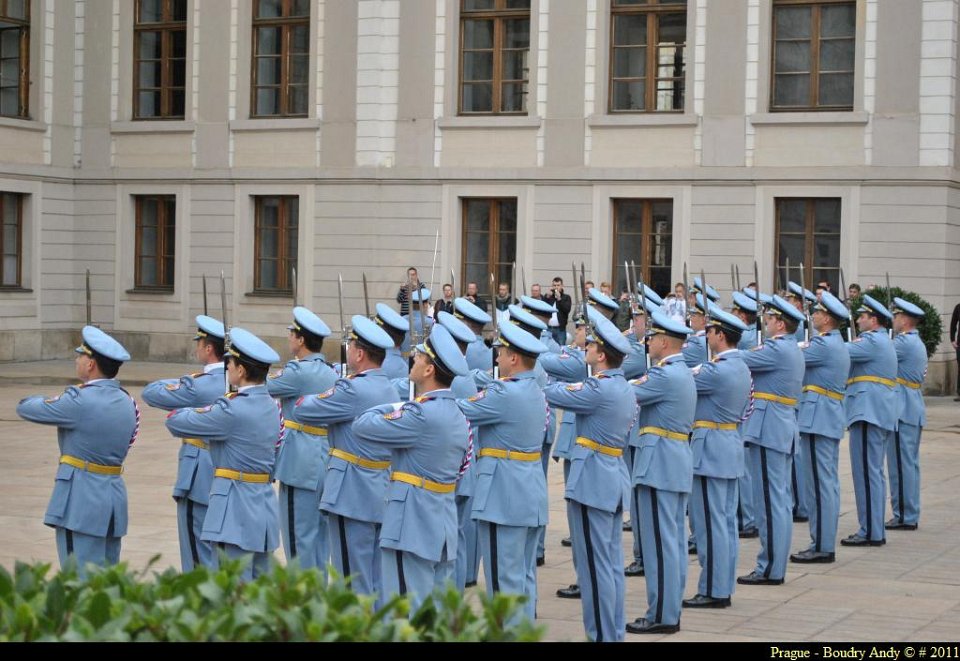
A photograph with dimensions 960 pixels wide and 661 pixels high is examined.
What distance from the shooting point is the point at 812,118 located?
26.8 meters

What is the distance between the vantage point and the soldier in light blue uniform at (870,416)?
13.2 meters

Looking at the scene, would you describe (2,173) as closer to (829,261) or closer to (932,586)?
(829,261)

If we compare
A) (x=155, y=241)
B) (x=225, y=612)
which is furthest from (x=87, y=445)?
(x=155, y=241)

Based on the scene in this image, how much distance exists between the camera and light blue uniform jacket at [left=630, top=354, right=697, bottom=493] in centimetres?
994

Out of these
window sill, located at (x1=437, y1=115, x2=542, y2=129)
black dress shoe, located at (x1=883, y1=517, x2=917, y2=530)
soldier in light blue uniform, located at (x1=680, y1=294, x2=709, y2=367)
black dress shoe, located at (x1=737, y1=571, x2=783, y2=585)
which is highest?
window sill, located at (x1=437, y1=115, x2=542, y2=129)

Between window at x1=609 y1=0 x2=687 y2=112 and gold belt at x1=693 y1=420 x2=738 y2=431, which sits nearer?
gold belt at x1=693 y1=420 x2=738 y2=431

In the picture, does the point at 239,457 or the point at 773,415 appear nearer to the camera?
the point at 239,457

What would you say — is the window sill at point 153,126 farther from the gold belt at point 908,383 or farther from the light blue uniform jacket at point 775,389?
the light blue uniform jacket at point 775,389

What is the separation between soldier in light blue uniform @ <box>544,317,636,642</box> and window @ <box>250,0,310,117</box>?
21.7 meters

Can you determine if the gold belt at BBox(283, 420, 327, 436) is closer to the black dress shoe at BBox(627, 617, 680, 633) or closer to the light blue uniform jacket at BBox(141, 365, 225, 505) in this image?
the light blue uniform jacket at BBox(141, 365, 225, 505)

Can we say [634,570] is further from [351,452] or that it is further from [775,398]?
[351,452]

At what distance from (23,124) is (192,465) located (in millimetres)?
22714

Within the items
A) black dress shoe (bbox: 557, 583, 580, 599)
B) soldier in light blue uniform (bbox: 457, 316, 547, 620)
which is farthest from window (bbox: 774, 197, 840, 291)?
soldier in light blue uniform (bbox: 457, 316, 547, 620)

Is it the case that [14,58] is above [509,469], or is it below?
above
